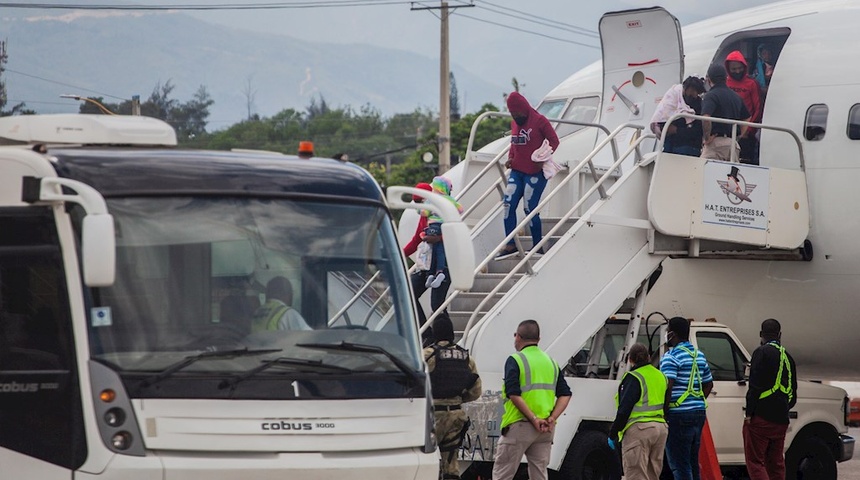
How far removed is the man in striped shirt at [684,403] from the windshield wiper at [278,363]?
214 inches

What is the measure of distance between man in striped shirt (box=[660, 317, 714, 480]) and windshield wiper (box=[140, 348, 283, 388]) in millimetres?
5815

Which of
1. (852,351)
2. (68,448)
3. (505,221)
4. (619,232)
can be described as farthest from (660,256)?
(68,448)

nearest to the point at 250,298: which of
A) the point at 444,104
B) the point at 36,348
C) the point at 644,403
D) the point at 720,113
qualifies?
the point at 36,348

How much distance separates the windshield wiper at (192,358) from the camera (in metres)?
6.95

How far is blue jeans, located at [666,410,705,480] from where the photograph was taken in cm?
1212

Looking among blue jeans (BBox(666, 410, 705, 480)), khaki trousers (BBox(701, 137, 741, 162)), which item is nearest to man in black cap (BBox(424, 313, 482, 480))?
blue jeans (BBox(666, 410, 705, 480))

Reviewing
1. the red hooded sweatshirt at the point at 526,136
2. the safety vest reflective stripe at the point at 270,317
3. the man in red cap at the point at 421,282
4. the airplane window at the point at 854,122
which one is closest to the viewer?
the safety vest reflective stripe at the point at 270,317

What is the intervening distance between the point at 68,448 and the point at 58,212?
4.37ft

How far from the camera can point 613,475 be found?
12.5m

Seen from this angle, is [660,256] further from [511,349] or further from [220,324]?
[220,324]

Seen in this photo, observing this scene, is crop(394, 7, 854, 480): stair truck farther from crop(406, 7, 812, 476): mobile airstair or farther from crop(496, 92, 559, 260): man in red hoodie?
crop(496, 92, 559, 260): man in red hoodie

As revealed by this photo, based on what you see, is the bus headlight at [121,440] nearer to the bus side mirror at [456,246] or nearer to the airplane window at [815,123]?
the bus side mirror at [456,246]

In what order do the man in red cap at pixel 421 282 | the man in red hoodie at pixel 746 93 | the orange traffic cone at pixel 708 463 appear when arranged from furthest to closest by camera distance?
the man in red hoodie at pixel 746 93 → the man in red cap at pixel 421 282 → the orange traffic cone at pixel 708 463

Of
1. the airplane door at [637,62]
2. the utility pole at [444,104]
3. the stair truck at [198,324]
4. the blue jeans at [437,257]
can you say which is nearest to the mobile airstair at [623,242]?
the blue jeans at [437,257]
